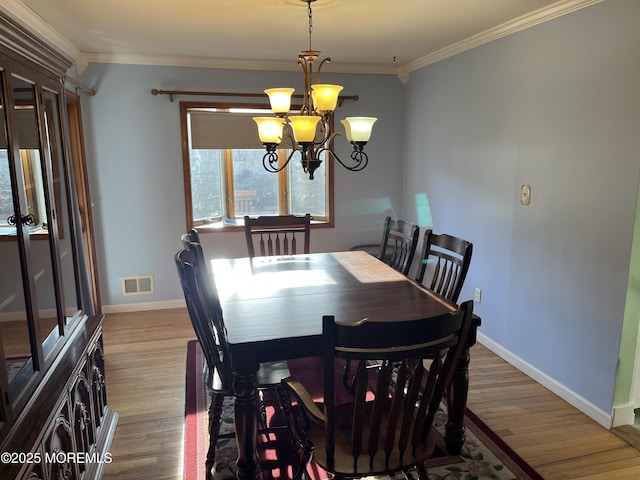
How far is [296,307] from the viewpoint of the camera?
A: 6.97 feet

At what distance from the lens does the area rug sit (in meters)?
2.16

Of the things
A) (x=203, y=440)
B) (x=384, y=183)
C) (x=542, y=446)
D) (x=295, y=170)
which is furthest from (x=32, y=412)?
(x=384, y=183)

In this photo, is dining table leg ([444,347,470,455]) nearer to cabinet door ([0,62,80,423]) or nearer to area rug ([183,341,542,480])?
area rug ([183,341,542,480])

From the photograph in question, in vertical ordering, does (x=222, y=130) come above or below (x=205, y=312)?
above

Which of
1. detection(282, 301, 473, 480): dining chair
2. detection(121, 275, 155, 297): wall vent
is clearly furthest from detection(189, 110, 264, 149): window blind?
detection(282, 301, 473, 480): dining chair

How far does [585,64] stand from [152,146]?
11.1ft

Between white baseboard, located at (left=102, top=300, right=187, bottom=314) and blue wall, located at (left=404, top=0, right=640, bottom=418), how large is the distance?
2661 mm

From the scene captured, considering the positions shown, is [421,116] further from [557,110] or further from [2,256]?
[2,256]

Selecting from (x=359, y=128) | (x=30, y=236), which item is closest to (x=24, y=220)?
(x=30, y=236)

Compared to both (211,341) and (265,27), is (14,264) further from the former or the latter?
(265,27)

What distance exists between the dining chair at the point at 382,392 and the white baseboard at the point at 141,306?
301cm

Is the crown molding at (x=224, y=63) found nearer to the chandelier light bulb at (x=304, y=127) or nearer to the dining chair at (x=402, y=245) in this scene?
the dining chair at (x=402, y=245)

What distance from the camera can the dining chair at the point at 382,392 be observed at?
141 centimetres

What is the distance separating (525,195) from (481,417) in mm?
1429
